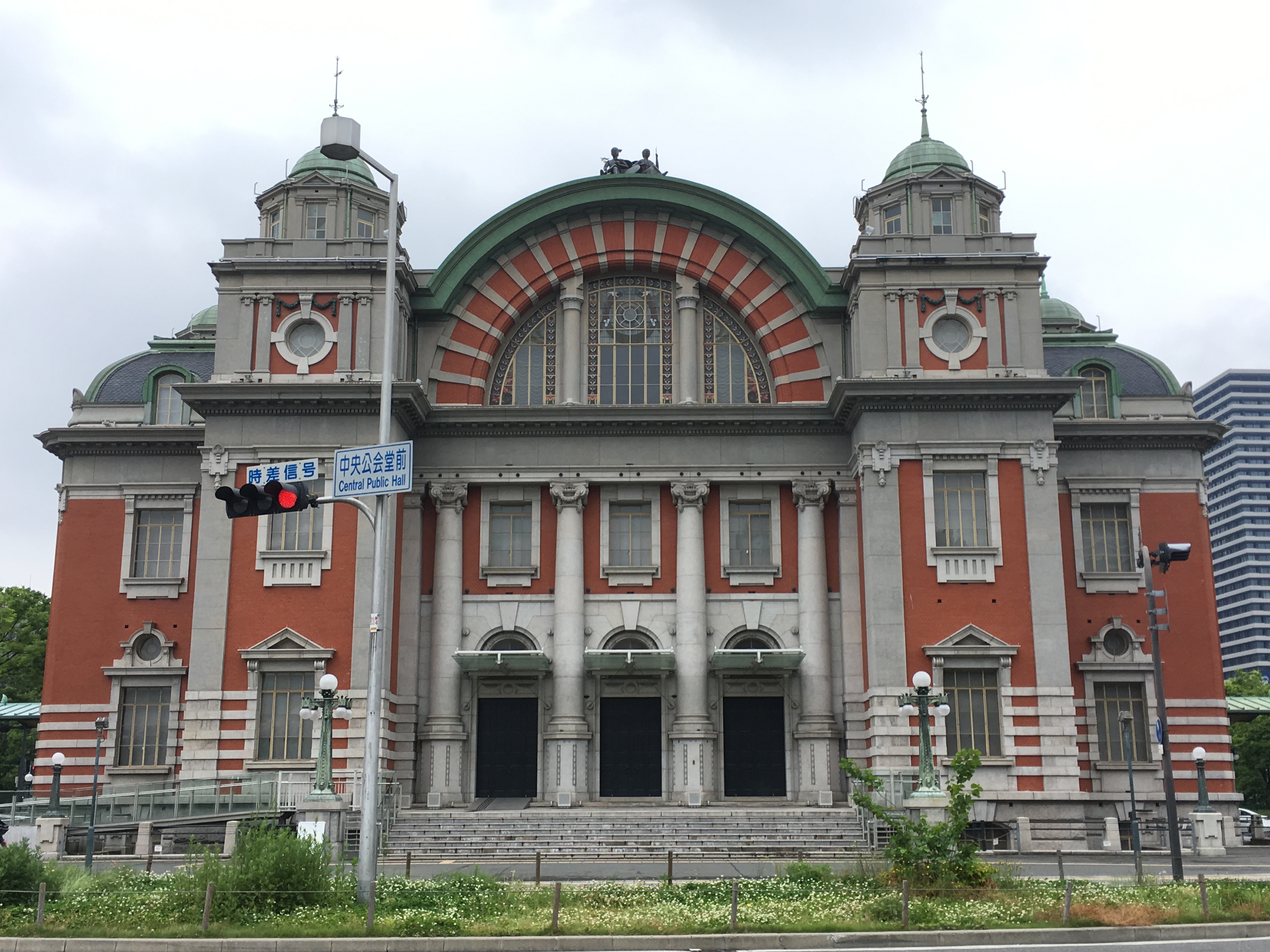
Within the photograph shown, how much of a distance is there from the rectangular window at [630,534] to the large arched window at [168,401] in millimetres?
15774

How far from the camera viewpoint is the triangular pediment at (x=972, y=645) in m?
39.6

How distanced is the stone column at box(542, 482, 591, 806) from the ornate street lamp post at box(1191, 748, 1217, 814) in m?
18.0

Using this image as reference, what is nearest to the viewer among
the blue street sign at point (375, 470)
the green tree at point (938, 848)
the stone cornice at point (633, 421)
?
the blue street sign at point (375, 470)

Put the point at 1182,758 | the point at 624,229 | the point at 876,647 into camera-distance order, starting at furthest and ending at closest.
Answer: the point at 624,229 → the point at 1182,758 → the point at 876,647

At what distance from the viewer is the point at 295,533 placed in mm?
40969

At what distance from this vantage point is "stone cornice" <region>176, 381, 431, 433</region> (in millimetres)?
40875

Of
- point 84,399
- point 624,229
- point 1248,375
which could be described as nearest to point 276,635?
point 84,399

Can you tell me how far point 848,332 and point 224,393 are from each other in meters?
20.3

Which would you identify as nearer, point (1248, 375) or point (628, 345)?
point (628, 345)

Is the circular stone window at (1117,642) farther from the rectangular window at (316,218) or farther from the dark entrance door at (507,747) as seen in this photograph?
the rectangular window at (316,218)

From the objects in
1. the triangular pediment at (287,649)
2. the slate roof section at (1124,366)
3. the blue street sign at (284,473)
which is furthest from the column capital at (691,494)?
the blue street sign at (284,473)

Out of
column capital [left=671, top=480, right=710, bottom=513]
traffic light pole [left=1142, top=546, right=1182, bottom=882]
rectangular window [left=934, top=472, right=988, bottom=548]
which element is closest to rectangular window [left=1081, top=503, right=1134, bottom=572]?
rectangular window [left=934, top=472, right=988, bottom=548]

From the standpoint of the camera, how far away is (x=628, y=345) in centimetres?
4494

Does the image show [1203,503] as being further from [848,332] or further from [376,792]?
[376,792]
